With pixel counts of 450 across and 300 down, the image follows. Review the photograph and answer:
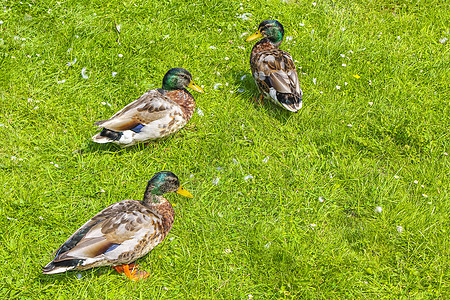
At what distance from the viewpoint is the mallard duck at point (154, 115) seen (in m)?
4.62

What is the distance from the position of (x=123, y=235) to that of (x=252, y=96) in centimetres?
267

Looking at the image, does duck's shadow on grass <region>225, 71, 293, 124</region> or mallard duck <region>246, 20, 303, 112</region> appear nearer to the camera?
mallard duck <region>246, 20, 303, 112</region>

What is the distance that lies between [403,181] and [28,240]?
12.5 ft

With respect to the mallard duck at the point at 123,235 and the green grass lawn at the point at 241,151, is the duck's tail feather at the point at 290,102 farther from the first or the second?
the mallard duck at the point at 123,235

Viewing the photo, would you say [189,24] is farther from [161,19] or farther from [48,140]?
[48,140]

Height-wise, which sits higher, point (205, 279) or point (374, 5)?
point (374, 5)

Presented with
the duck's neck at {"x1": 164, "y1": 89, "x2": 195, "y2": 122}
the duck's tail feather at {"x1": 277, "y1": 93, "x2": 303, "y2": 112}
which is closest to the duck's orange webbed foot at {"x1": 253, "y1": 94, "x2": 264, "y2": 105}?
the duck's tail feather at {"x1": 277, "y1": 93, "x2": 303, "y2": 112}

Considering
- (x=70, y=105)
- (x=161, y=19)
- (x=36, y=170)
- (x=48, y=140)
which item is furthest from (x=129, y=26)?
(x=36, y=170)

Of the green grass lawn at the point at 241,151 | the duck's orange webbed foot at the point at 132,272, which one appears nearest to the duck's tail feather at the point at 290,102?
the green grass lawn at the point at 241,151

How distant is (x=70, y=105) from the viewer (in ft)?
17.1

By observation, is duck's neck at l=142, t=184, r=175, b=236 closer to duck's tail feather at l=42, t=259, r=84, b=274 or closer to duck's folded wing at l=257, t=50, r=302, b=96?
duck's tail feather at l=42, t=259, r=84, b=274

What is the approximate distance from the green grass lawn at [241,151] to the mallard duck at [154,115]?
219 millimetres

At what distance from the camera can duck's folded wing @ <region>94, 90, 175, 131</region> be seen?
463cm

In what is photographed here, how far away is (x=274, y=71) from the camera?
5207 millimetres
